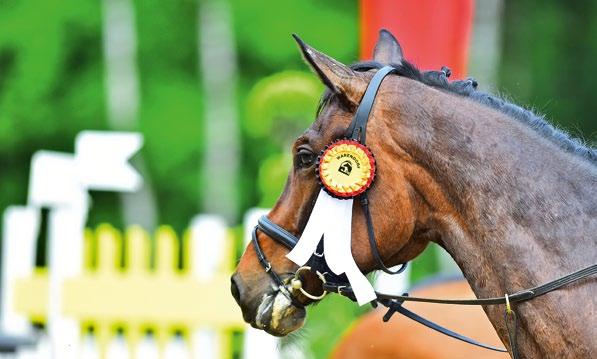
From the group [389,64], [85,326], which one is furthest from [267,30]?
[389,64]

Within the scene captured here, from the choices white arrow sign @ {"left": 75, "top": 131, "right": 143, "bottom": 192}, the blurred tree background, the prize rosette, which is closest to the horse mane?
the prize rosette

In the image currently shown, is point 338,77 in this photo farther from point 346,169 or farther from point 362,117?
point 346,169

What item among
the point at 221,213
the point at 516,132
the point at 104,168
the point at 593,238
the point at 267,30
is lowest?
the point at 221,213

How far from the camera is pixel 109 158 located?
6.95 meters

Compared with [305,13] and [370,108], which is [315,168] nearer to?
[370,108]

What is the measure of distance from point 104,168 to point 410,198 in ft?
12.4

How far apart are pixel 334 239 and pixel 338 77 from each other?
0.54 m

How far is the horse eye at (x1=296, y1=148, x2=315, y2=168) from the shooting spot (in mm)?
3680

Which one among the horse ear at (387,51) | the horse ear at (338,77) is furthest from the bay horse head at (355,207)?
the horse ear at (387,51)

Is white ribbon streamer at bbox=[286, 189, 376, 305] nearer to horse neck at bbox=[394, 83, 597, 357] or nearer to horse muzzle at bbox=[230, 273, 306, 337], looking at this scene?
horse muzzle at bbox=[230, 273, 306, 337]

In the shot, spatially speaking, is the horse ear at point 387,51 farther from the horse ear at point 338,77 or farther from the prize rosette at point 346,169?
the prize rosette at point 346,169

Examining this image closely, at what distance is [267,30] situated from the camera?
1691 cm

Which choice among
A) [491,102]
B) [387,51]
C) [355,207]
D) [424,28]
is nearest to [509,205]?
[491,102]

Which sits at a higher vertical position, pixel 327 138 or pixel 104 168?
pixel 327 138
